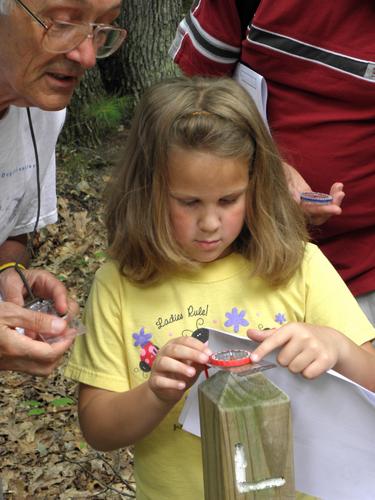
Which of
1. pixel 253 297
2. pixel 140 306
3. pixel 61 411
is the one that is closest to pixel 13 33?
pixel 140 306

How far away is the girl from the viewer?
202 centimetres

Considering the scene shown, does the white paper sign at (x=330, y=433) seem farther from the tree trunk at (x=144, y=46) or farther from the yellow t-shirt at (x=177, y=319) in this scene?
the tree trunk at (x=144, y=46)

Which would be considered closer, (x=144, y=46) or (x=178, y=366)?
(x=178, y=366)

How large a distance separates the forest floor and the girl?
4.96 ft

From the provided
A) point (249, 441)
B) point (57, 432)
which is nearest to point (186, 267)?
point (249, 441)

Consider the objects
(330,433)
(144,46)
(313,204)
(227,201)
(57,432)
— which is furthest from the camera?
(144,46)

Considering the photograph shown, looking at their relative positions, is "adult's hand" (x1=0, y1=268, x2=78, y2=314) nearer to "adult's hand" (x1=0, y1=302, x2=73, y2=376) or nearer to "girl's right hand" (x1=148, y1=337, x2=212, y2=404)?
"adult's hand" (x1=0, y1=302, x2=73, y2=376)

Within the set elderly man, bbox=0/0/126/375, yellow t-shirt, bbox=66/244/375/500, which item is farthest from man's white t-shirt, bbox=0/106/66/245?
yellow t-shirt, bbox=66/244/375/500

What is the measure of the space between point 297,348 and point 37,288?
105 centimetres

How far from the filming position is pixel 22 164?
2.56 meters

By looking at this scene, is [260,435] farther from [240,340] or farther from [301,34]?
[301,34]

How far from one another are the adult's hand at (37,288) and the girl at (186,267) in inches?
3.6

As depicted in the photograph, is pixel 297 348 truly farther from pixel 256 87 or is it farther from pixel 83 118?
pixel 83 118

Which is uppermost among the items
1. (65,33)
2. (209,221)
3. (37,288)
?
Result: (65,33)
